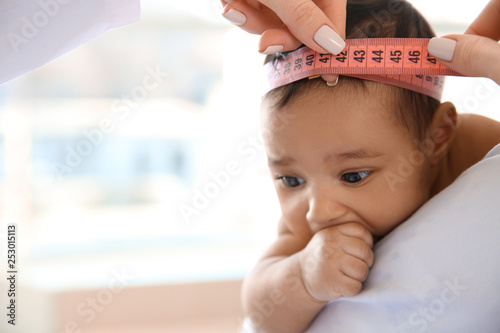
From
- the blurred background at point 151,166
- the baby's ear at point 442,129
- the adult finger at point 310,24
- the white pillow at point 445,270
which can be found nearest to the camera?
the white pillow at point 445,270

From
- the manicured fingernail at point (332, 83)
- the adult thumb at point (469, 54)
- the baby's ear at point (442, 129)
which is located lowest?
the baby's ear at point (442, 129)

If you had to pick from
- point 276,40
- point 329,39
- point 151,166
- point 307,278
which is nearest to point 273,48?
point 276,40

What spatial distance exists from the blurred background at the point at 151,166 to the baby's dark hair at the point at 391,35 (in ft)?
7.05

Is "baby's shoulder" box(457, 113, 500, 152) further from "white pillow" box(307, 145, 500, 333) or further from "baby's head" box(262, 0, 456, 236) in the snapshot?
"white pillow" box(307, 145, 500, 333)

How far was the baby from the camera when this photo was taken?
97 cm

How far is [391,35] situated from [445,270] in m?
0.50

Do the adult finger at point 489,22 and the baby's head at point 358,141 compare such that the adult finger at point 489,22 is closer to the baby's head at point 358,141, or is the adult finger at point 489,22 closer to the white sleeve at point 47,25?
the baby's head at point 358,141

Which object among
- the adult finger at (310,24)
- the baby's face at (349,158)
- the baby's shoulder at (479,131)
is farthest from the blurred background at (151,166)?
the adult finger at (310,24)

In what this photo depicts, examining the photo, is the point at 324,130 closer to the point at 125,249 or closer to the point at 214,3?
the point at 214,3

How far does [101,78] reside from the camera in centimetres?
340

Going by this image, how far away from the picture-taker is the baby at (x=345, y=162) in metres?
0.97

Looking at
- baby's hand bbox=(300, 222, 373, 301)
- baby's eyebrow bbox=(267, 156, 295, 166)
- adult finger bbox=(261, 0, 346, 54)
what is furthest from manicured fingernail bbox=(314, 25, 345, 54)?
baby's hand bbox=(300, 222, 373, 301)

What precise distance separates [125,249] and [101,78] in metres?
1.23

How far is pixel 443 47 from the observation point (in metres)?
0.84
